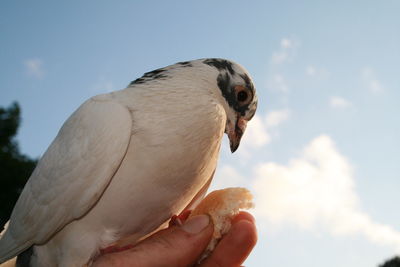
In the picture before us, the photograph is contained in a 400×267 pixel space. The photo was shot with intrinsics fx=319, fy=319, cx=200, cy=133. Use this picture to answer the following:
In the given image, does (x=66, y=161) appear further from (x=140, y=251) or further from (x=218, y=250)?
(x=218, y=250)

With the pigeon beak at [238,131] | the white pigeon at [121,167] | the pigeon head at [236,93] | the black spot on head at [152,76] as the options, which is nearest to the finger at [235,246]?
the white pigeon at [121,167]

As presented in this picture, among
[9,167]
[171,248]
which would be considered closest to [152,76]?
[171,248]

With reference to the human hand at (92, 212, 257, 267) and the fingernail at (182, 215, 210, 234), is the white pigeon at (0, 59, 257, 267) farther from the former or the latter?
the fingernail at (182, 215, 210, 234)

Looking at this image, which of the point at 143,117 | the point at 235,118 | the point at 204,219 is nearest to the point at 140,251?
the point at 204,219

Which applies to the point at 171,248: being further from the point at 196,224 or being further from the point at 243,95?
the point at 243,95

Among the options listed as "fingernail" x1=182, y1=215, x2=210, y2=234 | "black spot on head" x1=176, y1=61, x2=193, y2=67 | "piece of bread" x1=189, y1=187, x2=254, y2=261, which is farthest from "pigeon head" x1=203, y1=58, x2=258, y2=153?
"fingernail" x1=182, y1=215, x2=210, y2=234

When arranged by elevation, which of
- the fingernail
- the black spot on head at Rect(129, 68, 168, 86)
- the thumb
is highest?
the black spot on head at Rect(129, 68, 168, 86)

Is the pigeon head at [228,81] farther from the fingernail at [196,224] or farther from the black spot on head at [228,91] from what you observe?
the fingernail at [196,224]
